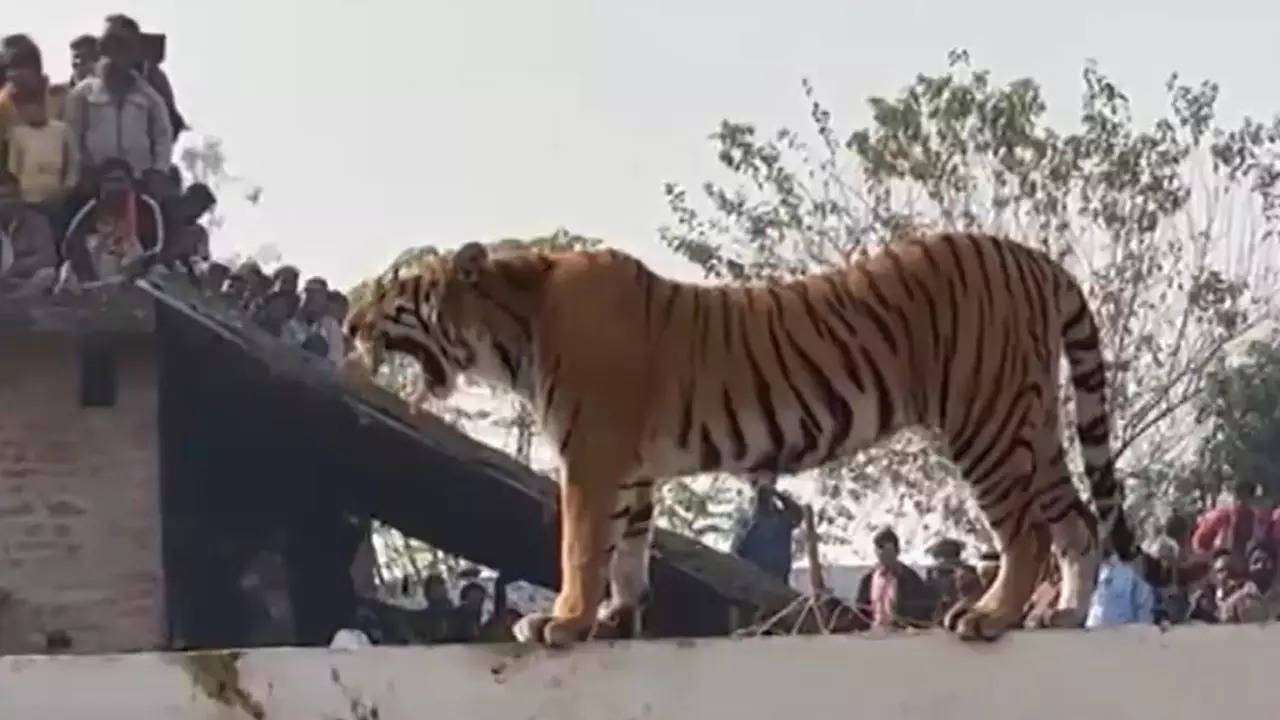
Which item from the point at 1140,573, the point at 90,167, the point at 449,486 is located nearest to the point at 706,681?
the point at 1140,573

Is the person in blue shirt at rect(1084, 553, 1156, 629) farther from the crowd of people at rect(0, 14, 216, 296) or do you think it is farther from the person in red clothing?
the crowd of people at rect(0, 14, 216, 296)

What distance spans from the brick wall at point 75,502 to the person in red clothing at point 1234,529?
4.81m

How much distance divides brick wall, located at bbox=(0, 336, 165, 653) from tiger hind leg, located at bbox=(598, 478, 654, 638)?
6844 millimetres

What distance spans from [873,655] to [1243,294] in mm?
11906

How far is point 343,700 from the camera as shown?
5500 millimetres

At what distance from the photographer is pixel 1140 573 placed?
312 inches

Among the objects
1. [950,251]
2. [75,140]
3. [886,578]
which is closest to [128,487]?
[75,140]

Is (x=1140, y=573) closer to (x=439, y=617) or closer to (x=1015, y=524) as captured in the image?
(x=1015, y=524)

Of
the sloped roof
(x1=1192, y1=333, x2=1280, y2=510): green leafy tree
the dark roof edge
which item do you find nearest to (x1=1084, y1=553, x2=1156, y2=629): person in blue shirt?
the sloped roof

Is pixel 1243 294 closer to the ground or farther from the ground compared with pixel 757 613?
farther from the ground

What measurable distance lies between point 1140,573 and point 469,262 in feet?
8.69

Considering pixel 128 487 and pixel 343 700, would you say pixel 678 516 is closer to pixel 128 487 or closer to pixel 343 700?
→ pixel 128 487

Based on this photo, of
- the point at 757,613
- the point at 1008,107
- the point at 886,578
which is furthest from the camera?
the point at 1008,107

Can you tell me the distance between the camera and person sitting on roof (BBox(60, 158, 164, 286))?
1155 cm
